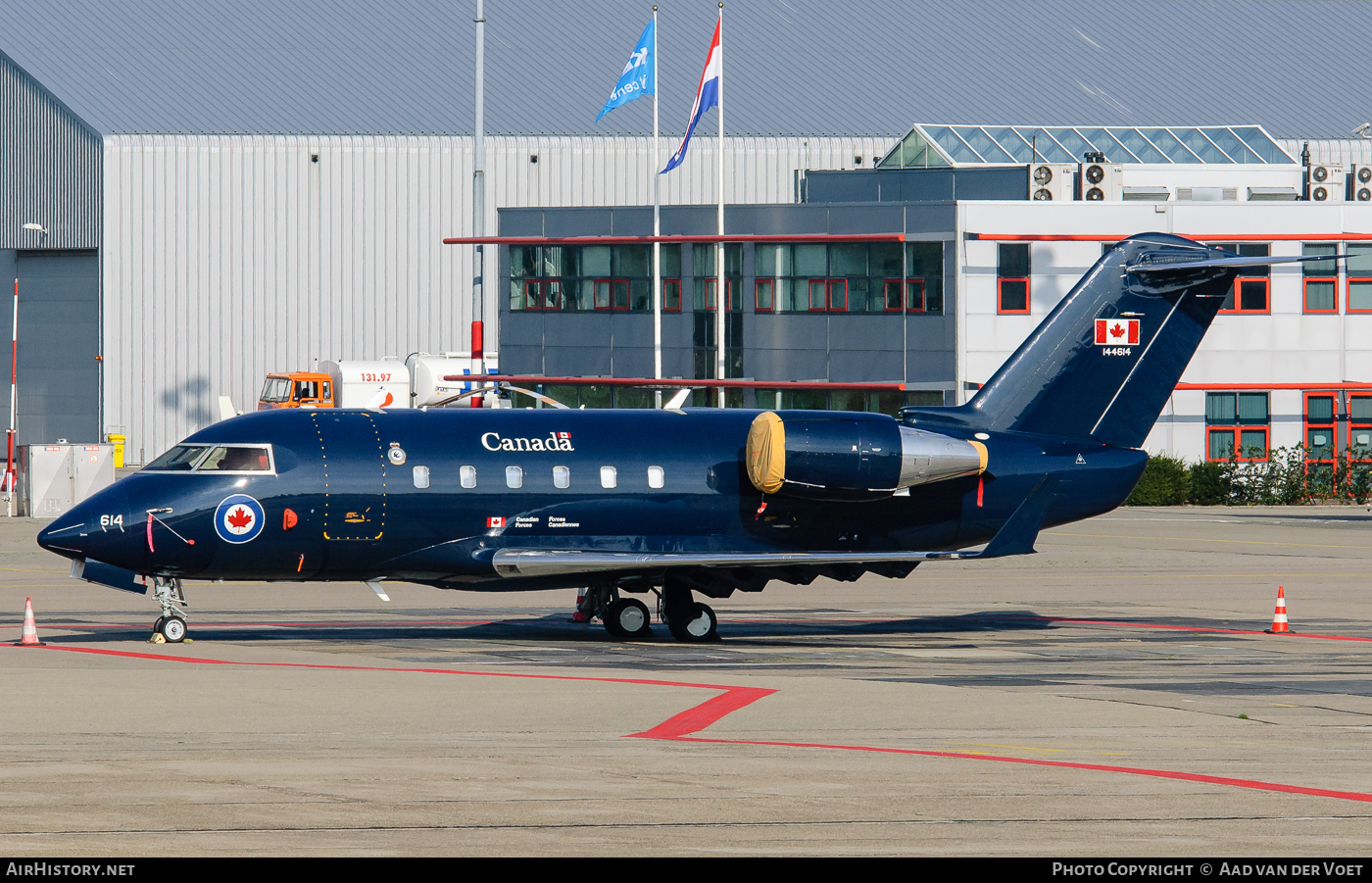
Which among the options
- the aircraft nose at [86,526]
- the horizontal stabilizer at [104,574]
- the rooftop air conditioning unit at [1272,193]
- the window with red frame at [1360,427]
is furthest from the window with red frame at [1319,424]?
the aircraft nose at [86,526]

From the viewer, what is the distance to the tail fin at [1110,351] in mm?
29734

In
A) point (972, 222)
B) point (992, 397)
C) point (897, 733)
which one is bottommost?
point (897, 733)

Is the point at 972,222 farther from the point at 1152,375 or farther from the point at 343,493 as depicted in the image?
the point at 343,493

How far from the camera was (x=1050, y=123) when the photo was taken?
272 feet

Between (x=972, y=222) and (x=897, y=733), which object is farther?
(x=972, y=222)

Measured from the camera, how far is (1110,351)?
30.0 m

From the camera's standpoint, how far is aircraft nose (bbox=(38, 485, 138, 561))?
82.1 feet

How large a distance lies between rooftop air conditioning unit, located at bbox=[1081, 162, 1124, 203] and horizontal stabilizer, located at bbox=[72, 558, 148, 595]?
1695 inches

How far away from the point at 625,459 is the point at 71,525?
878cm

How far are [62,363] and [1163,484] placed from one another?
49.4 metres

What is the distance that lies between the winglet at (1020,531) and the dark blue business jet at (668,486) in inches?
2.0

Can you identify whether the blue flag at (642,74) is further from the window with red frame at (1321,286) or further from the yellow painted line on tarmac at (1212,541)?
the window with red frame at (1321,286)

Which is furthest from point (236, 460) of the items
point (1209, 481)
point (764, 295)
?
point (1209, 481)
